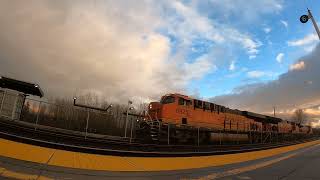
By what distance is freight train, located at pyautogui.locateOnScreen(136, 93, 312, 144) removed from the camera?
2247 centimetres

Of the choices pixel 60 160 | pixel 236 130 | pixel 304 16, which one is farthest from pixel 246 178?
pixel 236 130

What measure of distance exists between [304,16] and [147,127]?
12.7 m

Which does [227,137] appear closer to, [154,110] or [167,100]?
[167,100]

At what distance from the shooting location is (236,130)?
31.6 meters

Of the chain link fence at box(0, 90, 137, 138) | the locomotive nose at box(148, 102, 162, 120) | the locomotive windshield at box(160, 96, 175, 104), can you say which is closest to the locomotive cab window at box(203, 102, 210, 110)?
the locomotive windshield at box(160, 96, 175, 104)

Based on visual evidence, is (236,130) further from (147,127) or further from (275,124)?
(275,124)

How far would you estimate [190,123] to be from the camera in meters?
25.0

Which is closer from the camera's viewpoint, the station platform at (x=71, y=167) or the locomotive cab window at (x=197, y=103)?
the station platform at (x=71, y=167)

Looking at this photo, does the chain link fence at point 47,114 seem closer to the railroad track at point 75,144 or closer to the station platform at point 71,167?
the railroad track at point 75,144

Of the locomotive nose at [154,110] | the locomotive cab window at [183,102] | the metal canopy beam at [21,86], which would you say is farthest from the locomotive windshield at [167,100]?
the metal canopy beam at [21,86]

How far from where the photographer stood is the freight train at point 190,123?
2247cm

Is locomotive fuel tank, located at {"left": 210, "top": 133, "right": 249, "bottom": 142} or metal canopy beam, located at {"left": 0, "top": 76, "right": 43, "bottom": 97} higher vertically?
metal canopy beam, located at {"left": 0, "top": 76, "right": 43, "bottom": 97}

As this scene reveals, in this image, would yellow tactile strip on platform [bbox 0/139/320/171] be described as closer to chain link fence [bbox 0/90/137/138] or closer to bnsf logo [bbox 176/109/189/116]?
chain link fence [bbox 0/90/137/138]

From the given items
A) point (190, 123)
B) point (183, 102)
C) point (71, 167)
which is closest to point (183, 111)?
point (183, 102)
